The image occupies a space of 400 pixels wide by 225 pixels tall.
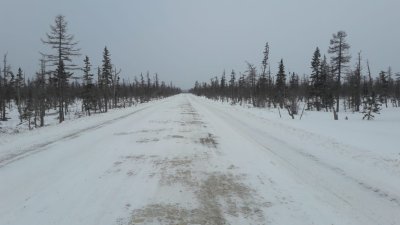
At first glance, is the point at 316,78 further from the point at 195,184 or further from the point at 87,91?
the point at 195,184

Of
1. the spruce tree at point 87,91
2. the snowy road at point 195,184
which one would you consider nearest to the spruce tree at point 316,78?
the spruce tree at point 87,91

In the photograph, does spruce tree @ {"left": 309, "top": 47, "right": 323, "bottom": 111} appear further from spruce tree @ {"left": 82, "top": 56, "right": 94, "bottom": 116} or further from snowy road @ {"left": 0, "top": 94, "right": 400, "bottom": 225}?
snowy road @ {"left": 0, "top": 94, "right": 400, "bottom": 225}

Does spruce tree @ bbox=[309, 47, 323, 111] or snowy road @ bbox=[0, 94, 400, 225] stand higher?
spruce tree @ bbox=[309, 47, 323, 111]

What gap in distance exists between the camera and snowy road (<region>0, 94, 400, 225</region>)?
5.09 m

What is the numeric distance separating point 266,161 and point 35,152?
21.4ft

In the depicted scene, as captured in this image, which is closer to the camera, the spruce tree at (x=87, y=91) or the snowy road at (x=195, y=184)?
the snowy road at (x=195, y=184)

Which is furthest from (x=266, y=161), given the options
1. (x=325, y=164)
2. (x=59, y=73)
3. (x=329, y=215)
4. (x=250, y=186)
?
(x=59, y=73)

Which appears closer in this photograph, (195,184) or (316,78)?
(195,184)

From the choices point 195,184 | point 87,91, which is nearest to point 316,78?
point 87,91

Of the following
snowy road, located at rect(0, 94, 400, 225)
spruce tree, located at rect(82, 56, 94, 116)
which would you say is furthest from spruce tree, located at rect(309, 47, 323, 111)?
snowy road, located at rect(0, 94, 400, 225)

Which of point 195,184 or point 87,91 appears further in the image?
point 87,91

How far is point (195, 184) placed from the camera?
6.77 m

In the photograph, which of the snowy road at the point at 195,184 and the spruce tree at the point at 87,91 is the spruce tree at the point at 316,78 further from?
the snowy road at the point at 195,184

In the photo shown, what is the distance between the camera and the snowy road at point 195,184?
5.09 metres
